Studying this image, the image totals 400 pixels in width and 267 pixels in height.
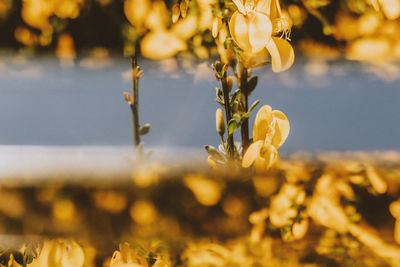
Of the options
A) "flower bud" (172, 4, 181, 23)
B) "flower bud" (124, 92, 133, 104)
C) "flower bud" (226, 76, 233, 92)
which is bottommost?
"flower bud" (124, 92, 133, 104)

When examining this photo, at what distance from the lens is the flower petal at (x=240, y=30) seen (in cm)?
53

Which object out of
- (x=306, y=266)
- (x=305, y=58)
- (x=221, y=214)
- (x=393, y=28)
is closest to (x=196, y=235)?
(x=221, y=214)

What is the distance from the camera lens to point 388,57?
1.93 feet

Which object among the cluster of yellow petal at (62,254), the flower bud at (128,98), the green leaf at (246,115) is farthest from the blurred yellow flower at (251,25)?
the cluster of yellow petal at (62,254)

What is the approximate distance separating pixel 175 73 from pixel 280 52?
20 cm

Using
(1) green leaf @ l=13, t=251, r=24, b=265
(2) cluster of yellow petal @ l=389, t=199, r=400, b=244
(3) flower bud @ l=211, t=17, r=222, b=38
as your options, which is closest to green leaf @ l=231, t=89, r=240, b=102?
(3) flower bud @ l=211, t=17, r=222, b=38

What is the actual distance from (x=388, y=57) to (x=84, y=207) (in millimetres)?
625

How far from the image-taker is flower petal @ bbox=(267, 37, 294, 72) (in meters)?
0.55

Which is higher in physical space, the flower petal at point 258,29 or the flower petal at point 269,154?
the flower petal at point 258,29

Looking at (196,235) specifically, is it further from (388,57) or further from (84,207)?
(388,57)

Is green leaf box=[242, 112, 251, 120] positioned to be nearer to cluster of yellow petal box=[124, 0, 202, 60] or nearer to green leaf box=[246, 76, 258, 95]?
green leaf box=[246, 76, 258, 95]

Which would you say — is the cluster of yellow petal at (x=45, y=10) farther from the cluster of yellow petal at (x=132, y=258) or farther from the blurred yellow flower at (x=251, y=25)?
the cluster of yellow petal at (x=132, y=258)

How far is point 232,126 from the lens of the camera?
560 mm

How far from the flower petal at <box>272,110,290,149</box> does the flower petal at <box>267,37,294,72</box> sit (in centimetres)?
9
